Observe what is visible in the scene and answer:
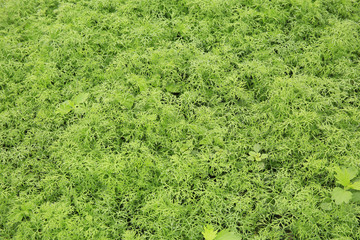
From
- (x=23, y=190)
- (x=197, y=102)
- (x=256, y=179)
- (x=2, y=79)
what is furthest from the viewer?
(x=2, y=79)

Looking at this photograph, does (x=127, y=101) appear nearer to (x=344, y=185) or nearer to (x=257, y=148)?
(x=257, y=148)

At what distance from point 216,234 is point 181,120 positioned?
135cm

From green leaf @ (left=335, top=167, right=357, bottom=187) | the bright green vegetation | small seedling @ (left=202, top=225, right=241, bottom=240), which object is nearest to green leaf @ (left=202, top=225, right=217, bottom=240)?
small seedling @ (left=202, top=225, right=241, bottom=240)

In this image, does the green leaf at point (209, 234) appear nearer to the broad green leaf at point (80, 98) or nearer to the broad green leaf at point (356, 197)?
the broad green leaf at point (356, 197)

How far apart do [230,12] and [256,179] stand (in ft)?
9.18

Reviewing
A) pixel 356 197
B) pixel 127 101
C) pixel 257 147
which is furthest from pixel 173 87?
pixel 356 197

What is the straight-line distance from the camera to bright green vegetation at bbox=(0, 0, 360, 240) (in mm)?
2982

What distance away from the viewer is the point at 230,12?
4758 mm

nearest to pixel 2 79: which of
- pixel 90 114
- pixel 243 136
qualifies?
pixel 90 114

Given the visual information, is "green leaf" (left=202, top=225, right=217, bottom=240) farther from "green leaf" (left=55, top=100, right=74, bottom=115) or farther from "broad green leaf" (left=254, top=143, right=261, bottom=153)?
"green leaf" (left=55, top=100, right=74, bottom=115)

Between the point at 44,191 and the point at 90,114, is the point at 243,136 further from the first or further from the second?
the point at 44,191

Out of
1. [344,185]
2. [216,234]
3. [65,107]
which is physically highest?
[65,107]

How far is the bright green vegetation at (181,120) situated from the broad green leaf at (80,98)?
0.02 m

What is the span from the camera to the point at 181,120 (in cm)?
361
